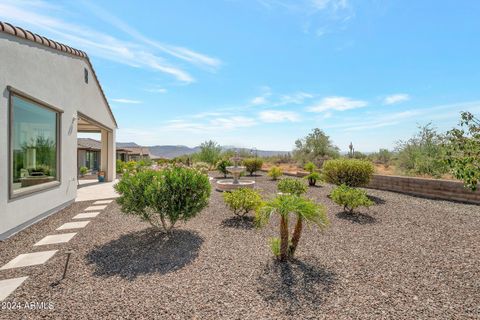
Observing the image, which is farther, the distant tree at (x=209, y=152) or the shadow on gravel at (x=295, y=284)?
the distant tree at (x=209, y=152)

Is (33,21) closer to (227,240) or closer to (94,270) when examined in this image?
(94,270)

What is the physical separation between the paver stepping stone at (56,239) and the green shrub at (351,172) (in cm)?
944

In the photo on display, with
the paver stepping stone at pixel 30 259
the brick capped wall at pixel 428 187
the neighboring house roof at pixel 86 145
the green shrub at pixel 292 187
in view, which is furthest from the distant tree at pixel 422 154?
the neighboring house roof at pixel 86 145

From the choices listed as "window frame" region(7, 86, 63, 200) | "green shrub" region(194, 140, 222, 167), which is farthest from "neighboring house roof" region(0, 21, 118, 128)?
"green shrub" region(194, 140, 222, 167)

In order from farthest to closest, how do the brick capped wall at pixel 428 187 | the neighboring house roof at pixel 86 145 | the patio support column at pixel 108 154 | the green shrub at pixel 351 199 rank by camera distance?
the neighboring house roof at pixel 86 145
the patio support column at pixel 108 154
the brick capped wall at pixel 428 187
the green shrub at pixel 351 199

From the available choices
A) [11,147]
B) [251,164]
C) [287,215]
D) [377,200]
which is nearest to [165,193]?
[287,215]

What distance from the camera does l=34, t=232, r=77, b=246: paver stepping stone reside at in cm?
466

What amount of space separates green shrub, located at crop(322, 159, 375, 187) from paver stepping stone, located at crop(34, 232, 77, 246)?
944 cm

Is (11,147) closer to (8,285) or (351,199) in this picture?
(8,285)

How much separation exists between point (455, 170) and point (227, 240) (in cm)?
371

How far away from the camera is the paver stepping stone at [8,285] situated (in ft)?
9.54

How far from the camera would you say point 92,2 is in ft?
20.6


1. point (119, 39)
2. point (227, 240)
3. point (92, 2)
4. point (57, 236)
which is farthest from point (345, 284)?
point (119, 39)

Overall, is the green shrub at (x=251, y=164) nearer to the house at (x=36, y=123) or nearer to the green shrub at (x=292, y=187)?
the green shrub at (x=292, y=187)
